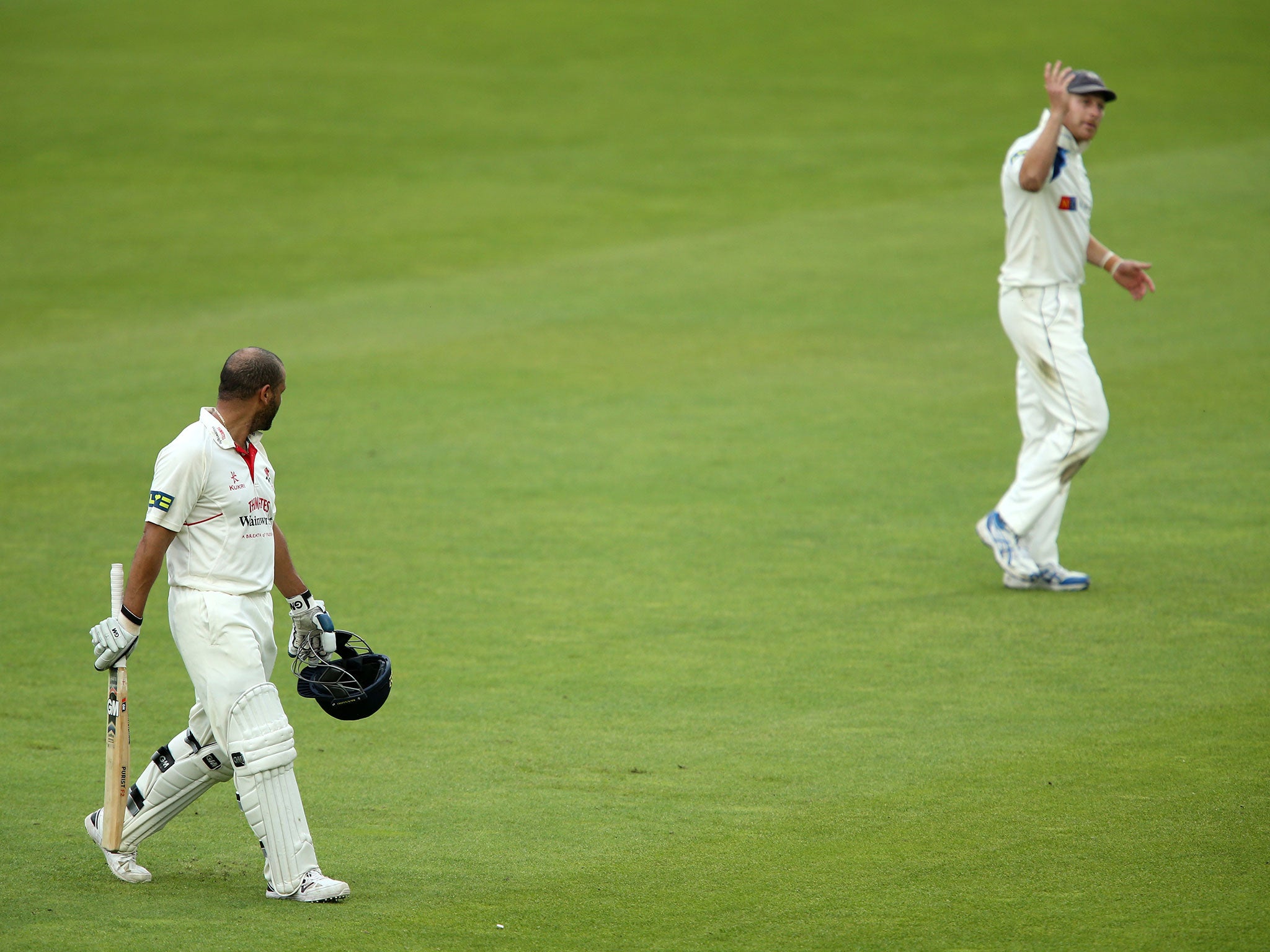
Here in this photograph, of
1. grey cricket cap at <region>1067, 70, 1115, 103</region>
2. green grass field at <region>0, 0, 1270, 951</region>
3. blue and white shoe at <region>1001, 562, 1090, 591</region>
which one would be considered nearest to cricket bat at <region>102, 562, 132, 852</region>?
green grass field at <region>0, 0, 1270, 951</region>

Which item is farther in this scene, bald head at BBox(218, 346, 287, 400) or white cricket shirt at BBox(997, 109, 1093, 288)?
white cricket shirt at BBox(997, 109, 1093, 288)

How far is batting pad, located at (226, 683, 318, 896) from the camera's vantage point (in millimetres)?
5488

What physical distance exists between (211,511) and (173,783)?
1.07m

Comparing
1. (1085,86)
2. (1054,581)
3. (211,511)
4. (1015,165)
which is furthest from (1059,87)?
(211,511)

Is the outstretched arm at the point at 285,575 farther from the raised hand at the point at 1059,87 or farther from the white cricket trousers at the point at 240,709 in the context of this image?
the raised hand at the point at 1059,87

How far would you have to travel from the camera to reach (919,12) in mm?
34906

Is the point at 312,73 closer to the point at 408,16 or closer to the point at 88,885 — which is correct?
the point at 408,16

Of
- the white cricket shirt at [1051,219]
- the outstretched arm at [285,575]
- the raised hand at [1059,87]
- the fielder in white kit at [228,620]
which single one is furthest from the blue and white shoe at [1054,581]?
the fielder in white kit at [228,620]

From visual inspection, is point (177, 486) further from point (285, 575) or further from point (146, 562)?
point (285, 575)

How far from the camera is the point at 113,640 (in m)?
5.57

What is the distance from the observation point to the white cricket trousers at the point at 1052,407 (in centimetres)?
977

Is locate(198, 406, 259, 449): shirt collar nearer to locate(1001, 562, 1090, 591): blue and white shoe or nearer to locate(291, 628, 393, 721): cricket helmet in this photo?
locate(291, 628, 393, 721): cricket helmet

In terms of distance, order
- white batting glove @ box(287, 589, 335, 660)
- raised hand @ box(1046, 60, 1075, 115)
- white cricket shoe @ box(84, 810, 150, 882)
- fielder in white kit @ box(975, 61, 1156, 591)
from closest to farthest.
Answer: white cricket shoe @ box(84, 810, 150, 882) → white batting glove @ box(287, 589, 335, 660) → raised hand @ box(1046, 60, 1075, 115) → fielder in white kit @ box(975, 61, 1156, 591)

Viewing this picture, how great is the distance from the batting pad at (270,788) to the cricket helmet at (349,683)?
0.32 m
